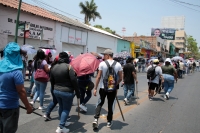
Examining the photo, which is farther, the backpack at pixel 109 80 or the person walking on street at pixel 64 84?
the backpack at pixel 109 80

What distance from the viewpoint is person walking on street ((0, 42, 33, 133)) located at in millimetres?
2729

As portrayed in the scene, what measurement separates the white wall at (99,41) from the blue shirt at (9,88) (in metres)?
20.2

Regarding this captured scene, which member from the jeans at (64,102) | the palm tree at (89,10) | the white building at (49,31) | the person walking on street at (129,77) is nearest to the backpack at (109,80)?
the jeans at (64,102)

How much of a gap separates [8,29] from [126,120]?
11574 millimetres

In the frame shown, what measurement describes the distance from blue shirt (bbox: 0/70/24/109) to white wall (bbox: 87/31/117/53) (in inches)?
796

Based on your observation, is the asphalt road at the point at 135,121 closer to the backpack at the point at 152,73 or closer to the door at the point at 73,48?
the backpack at the point at 152,73

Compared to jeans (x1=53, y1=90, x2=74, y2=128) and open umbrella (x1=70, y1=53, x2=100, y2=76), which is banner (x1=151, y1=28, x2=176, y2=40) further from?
jeans (x1=53, y1=90, x2=74, y2=128)

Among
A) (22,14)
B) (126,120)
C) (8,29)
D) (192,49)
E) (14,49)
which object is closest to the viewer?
(14,49)

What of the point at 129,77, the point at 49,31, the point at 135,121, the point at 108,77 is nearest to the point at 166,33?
the point at 49,31

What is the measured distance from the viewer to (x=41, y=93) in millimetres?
5656

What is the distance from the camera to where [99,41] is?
82.3ft

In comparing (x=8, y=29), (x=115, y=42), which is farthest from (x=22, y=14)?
(x=115, y=42)

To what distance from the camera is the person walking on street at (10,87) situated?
8.95 feet

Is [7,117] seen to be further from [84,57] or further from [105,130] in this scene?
[84,57]
